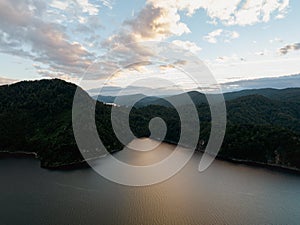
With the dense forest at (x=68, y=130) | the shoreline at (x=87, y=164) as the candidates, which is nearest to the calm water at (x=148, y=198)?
the shoreline at (x=87, y=164)

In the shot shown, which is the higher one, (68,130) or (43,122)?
(43,122)

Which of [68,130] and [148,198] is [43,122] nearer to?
[68,130]

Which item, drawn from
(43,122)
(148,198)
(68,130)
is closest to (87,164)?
(68,130)

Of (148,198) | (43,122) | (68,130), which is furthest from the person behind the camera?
(43,122)

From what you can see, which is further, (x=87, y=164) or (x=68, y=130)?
(x=68, y=130)

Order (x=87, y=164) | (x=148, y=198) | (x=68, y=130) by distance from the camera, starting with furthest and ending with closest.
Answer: (x=68, y=130)
(x=87, y=164)
(x=148, y=198)

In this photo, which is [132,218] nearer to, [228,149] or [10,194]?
[10,194]

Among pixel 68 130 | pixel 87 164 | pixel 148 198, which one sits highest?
pixel 68 130
